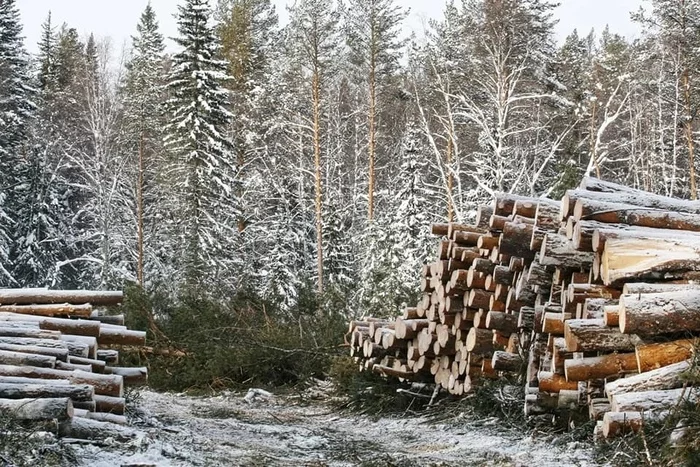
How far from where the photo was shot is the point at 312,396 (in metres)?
11.8

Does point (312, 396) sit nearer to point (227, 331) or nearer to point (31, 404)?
point (227, 331)

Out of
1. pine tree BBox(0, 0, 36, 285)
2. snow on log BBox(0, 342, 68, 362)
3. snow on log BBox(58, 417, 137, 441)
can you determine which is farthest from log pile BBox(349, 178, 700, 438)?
pine tree BBox(0, 0, 36, 285)

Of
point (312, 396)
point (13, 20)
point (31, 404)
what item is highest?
point (13, 20)

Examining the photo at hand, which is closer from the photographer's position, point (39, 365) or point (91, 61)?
point (39, 365)

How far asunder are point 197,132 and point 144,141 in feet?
16.9

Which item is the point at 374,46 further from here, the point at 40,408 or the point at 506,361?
the point at 40,408

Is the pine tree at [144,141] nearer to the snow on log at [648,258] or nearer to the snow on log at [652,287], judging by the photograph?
the snow on log at [648,258]

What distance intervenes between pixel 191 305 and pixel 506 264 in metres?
7.43

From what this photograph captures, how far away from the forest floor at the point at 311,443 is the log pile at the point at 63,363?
28 cm

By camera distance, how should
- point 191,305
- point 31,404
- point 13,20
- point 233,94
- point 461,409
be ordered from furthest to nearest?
1. point 13,20
2. point 233,94
3. point 191,305
4. point 461,409
5. point 31,404

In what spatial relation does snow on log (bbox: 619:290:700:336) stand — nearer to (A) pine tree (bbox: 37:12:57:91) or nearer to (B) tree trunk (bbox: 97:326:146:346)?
(B) tree trunk (bbox: 97:326:146:346)

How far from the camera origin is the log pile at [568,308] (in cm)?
557

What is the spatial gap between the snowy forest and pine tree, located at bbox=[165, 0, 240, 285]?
8 centimetres

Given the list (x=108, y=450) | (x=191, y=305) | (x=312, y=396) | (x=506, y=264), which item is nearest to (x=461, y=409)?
(x=506, y=264)
